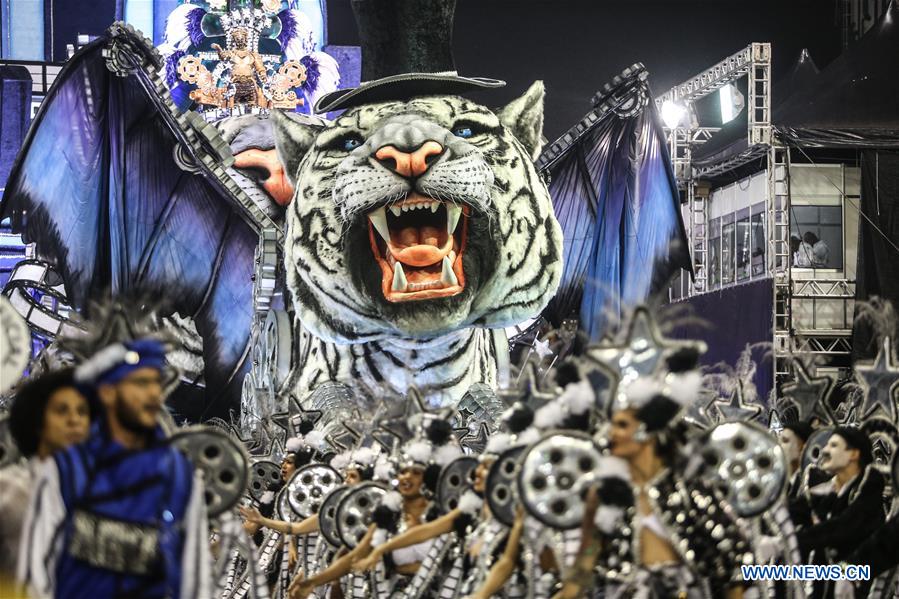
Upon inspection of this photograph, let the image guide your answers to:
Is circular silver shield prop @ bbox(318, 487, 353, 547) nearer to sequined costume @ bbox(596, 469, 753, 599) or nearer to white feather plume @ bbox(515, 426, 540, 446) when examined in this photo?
white feather plume @ bbox(515, 426, 540, 446)

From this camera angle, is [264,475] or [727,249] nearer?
[264,475]

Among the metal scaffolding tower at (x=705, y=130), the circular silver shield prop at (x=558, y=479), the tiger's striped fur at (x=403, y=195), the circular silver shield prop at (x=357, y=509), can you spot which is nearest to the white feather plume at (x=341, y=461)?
the circular silver shield prop at (x=357, y=509)

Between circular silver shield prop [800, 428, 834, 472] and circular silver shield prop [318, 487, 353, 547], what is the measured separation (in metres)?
2.01

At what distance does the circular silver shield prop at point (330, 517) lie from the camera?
6.75 meters

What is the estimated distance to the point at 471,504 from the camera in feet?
18.5

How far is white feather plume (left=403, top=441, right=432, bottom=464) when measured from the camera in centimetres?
617

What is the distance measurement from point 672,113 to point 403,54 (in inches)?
297

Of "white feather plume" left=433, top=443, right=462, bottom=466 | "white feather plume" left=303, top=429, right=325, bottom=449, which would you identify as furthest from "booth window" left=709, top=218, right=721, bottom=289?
"white feather plume" left=433, top=443, right=462, bottom=466

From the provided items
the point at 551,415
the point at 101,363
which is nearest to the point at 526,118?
the point at 551,415

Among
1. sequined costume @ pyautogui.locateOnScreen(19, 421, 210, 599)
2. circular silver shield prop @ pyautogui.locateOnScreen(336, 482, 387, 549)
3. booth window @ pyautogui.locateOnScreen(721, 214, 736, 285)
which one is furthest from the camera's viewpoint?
booth window @ pyautogui.locateOnScreen(721, 214, 736, 285)

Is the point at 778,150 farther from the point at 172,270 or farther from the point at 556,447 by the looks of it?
the point at 556,447

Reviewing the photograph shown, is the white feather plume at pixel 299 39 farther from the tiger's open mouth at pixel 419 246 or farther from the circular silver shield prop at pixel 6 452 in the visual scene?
the circular silver shield prop at pixel 6 452

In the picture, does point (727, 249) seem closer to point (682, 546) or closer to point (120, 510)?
point (682, 546)

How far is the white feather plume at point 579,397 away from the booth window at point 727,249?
12.7m
